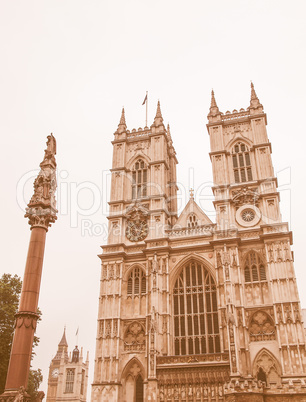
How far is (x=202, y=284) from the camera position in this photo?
3509 centimetres

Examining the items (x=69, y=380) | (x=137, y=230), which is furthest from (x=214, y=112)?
(x=69, y=380)

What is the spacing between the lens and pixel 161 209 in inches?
1524

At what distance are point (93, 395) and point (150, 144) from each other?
2353 centimetres

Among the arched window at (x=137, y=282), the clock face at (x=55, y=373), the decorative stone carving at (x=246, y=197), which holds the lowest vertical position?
the arched window at (x=137, y=282)

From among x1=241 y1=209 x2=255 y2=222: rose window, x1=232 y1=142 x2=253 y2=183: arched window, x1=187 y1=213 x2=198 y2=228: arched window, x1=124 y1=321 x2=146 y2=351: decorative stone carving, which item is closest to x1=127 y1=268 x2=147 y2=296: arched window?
x1=124 y1=321 x2=146 y2=351: decorative stone carving

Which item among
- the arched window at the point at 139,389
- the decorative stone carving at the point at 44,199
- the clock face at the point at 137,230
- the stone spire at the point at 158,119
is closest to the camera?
the decorative stone carving at the point at 44,199

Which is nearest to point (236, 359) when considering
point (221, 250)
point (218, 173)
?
point (221, 250)

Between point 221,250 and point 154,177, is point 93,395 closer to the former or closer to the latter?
point 221,250

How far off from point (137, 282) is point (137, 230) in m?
4.78

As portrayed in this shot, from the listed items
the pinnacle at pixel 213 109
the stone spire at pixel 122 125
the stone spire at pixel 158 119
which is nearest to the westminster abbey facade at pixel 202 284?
the pinnacle at pixel 213 109

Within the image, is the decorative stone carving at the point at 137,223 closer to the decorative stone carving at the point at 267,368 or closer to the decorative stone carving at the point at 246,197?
the decorative stone carving at the point at 246,197

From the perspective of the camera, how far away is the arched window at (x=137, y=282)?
36250 mm

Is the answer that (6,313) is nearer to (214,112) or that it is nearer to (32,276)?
(32,276)

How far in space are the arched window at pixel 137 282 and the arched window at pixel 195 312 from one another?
2.81 m
